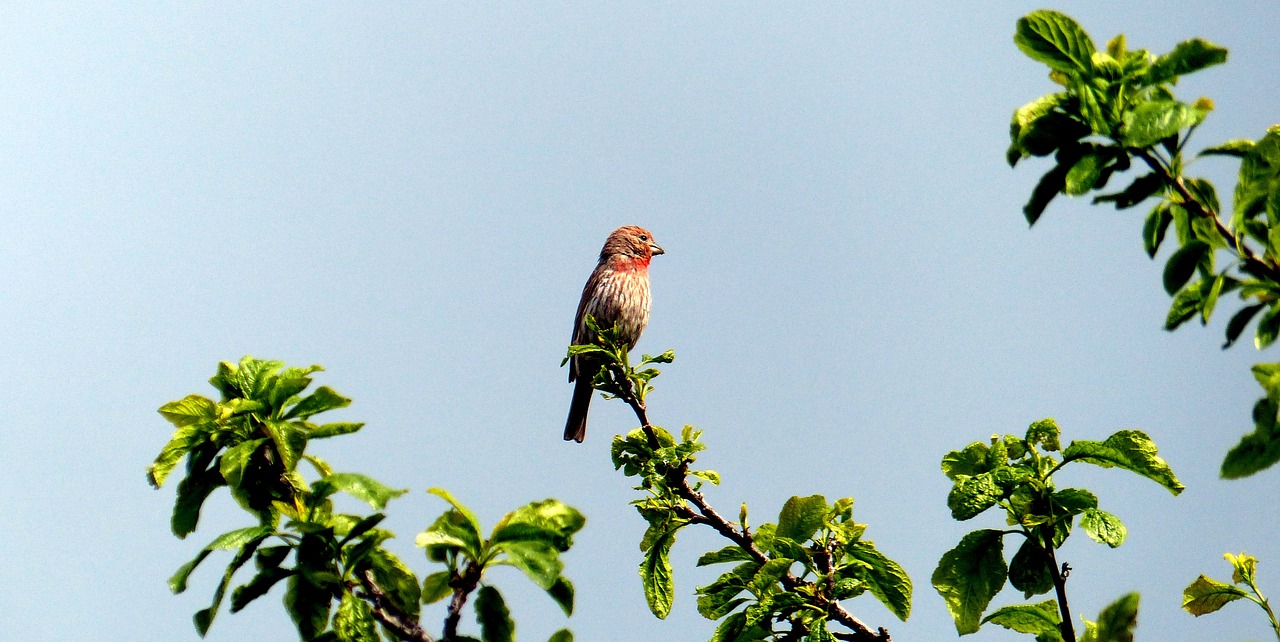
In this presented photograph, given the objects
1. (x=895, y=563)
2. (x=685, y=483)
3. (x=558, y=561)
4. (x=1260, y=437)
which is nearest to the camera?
(x=1260, y=437)

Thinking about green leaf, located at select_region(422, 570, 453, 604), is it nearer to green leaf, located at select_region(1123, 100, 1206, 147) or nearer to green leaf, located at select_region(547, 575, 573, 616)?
green leaf, located at select_region(547, 575, 573, 616)

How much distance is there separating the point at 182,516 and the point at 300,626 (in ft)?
2.06

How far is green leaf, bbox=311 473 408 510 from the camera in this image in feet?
9.71

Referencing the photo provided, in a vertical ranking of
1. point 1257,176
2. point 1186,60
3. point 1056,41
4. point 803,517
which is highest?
point 1056,41

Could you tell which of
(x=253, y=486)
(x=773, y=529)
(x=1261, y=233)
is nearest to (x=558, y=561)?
(x=253, y=486)

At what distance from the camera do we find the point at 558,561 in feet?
9.93

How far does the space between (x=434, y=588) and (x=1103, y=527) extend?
6.82 feet

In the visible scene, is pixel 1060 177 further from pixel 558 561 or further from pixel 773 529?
pixel 773 529

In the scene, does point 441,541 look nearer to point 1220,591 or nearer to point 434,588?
point 434,588

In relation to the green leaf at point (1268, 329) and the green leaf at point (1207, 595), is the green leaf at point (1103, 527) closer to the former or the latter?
the green leaf at point (1207, 595)

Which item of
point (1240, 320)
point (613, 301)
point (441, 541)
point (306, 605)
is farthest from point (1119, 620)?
point (613, 301)

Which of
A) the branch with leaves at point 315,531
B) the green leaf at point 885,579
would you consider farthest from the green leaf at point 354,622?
the green leaf at point 885,579

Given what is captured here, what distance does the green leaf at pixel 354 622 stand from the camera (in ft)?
9.52

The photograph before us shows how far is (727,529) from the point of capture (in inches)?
183
